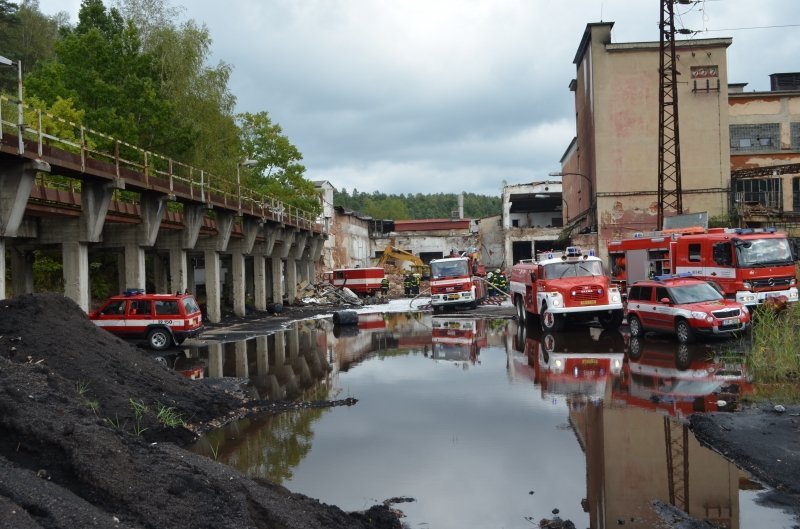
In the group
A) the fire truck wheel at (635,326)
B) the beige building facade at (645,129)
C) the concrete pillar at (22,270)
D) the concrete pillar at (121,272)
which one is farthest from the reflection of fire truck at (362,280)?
the fire truck wheel at (635,326)

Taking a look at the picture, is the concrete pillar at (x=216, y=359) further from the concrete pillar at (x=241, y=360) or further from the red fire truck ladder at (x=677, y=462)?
the red fire truck ladder at (x=677, y=462)

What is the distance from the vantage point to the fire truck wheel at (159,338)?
2355 cm

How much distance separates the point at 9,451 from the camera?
7203 millimetres

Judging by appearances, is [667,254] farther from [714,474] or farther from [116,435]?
[116,435]

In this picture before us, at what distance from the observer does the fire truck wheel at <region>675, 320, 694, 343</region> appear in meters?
20.3

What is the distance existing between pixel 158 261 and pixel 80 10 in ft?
49.8

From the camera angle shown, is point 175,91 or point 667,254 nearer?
point 667,254

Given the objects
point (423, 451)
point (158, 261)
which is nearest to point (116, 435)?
point (423, 451)

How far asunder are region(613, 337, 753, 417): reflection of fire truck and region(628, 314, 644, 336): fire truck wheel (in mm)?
3041

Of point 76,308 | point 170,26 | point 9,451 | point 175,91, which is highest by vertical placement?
point 170,26

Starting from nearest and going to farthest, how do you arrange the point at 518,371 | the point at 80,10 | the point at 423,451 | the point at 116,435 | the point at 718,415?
the point at 116,435, the point at 423,451, the point at 718,415, the point at 518,371, the point at 80,10

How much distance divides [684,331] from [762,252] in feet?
16.4

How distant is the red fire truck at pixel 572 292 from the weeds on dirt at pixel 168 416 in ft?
49.8

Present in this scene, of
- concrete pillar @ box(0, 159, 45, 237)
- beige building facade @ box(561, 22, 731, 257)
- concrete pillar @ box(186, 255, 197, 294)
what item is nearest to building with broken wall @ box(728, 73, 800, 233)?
beige building facade @ box(561, 22, 731, 257)
